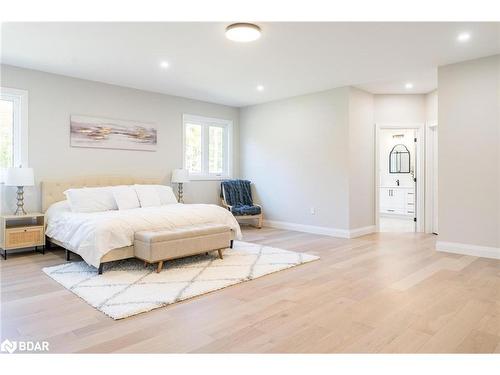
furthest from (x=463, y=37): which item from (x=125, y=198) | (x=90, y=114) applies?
(x=90, y=114)

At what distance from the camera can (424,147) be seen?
6.43 meters

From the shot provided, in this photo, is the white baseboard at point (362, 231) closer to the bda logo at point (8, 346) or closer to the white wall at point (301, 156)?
the white wall at point (301, 156)

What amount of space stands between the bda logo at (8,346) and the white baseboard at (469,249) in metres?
4.93

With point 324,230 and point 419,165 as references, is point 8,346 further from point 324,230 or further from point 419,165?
point 419,165

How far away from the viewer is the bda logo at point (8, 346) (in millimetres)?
2117

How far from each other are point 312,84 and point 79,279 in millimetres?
4479

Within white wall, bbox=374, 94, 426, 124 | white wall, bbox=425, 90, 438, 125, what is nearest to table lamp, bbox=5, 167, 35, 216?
white wall, bbox=374, 94, 426, 124

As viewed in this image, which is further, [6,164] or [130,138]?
[130,138]

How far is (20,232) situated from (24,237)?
0.28 ft

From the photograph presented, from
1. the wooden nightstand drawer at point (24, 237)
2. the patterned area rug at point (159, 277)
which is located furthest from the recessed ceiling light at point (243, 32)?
the wooden nightstand drawer at point (24, 237)
